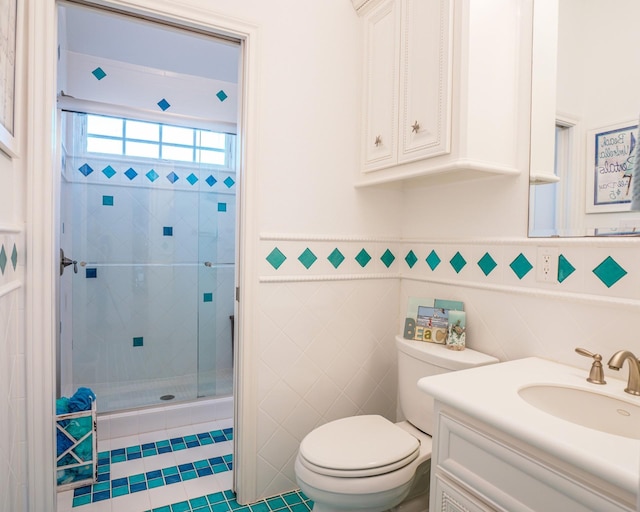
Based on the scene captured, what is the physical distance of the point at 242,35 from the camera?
167 cm

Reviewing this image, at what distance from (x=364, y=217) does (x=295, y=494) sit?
1.32 meters

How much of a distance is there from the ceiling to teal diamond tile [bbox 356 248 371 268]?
4.61ft

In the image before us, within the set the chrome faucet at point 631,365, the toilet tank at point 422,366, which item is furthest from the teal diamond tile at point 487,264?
the chrome faucet at point 631,365

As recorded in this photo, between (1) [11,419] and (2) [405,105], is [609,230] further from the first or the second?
(1) [11,419]

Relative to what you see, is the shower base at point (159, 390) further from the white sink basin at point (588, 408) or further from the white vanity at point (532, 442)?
the white sink basin at point (588, 408)

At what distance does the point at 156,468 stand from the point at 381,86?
6.95 ft

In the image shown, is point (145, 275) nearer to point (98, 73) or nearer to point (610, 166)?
point (98, 73)

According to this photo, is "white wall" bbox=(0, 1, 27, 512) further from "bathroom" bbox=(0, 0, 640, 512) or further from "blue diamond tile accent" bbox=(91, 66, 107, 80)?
"blue diamond tile accent" bbox=(91, 66, 107, 80)

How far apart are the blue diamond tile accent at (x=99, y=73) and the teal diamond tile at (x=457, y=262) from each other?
7.93 ft

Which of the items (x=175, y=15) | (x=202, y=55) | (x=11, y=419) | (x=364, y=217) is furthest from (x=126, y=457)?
(x=202, y=55)

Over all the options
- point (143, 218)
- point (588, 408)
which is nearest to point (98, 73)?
point (143, 218)

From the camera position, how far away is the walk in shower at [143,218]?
255cm

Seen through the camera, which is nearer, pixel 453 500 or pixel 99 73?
pixel 453 500

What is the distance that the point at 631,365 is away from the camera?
1.06 m
